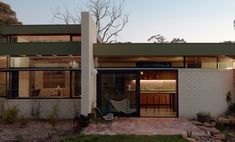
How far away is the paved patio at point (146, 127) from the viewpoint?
40.0ft

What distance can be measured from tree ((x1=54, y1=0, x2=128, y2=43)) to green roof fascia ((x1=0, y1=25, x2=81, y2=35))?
17748 millimetres

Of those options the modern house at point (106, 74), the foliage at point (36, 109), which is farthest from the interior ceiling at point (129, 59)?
the foliage at point (36, 109)

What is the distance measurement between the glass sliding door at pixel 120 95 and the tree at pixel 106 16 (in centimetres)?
1899

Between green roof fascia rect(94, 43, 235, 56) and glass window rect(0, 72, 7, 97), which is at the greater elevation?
green roof fascia rect(94, 43, 235, 56)

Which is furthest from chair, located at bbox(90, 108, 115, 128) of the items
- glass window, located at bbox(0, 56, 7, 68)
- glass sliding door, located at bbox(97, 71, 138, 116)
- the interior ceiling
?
glass window, located at bbox(0, 56, 7, 68)

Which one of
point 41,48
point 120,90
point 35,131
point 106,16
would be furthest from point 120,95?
point 106,16

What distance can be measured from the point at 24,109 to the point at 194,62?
9.32 metres

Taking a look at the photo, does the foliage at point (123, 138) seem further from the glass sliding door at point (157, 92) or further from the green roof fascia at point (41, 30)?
the green roof fascia at point (41, 30)

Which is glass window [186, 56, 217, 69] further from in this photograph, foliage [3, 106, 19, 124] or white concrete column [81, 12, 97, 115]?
foliage [3, 106, 19, 124]

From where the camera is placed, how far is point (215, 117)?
16.2 metres

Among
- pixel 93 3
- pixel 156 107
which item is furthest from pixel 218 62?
pixel 93 3

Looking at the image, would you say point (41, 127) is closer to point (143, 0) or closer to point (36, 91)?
point (36, 91)

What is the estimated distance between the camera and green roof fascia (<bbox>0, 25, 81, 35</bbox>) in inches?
675

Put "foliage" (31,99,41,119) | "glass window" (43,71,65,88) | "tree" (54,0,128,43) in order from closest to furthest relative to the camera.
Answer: "glass window" (43,71,65,88), "foliage" (31,99,41,119), "tree" (54,0,128,43)
